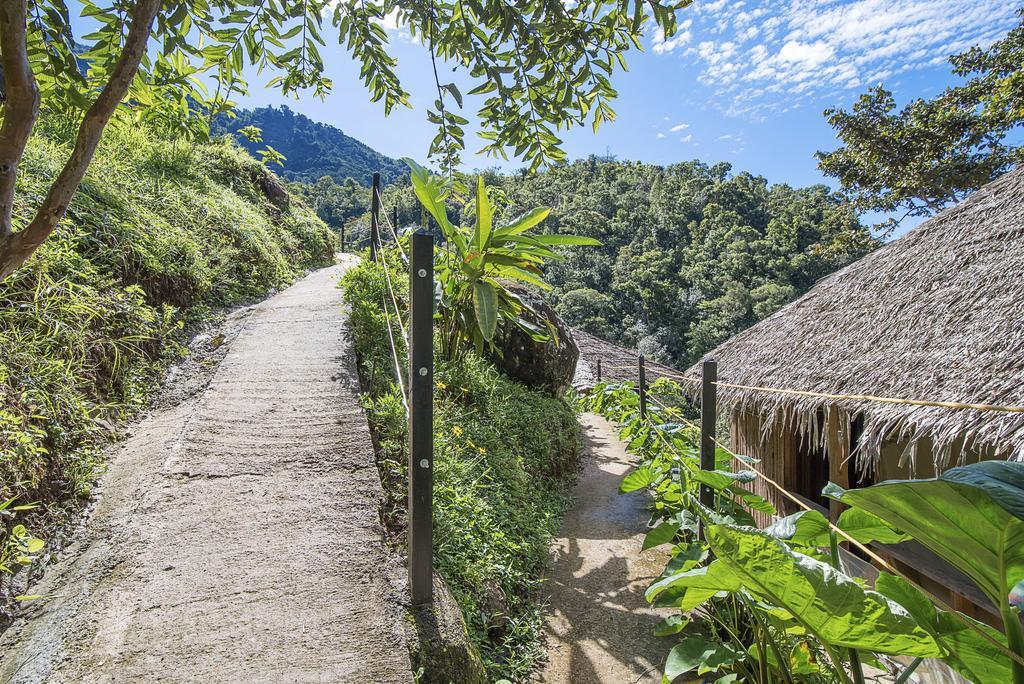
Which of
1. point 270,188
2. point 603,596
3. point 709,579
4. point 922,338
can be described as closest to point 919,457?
point 922,338

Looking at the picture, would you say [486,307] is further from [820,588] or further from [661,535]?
[820,588]

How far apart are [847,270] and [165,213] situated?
7338 mm

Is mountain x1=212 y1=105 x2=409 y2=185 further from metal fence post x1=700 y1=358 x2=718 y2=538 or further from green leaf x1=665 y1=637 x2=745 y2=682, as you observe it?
green leaf x1=665 y1=637 x2=745 y2=682

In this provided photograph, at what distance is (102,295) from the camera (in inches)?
124

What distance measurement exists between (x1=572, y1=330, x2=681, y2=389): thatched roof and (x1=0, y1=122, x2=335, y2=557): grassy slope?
8.29 meters

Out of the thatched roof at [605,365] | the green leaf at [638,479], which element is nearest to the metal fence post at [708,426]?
the green leaf at [638,479]

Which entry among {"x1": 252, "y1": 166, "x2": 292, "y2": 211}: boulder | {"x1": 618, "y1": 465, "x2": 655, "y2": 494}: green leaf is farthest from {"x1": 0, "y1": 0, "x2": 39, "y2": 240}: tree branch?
{"x1": 252, "y1": 166, "x2": 292, "y2": 211}: boulder

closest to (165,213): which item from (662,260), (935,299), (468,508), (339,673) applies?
(468,508)

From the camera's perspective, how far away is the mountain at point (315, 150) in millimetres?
50875

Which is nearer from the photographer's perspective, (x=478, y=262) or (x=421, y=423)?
(x=421, y=423)

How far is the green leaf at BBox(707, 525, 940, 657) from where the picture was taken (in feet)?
3.43

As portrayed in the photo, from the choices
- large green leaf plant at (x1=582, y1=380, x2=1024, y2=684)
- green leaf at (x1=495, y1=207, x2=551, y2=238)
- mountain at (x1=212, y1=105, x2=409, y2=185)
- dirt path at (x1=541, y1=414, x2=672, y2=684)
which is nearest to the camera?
large green leaf plant at (x1=582, y1=380, x2=1024, y2=684)

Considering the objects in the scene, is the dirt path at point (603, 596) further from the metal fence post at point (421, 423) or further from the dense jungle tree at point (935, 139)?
the dense jungle tree at point (935, 139)

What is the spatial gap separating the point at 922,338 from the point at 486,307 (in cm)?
342
